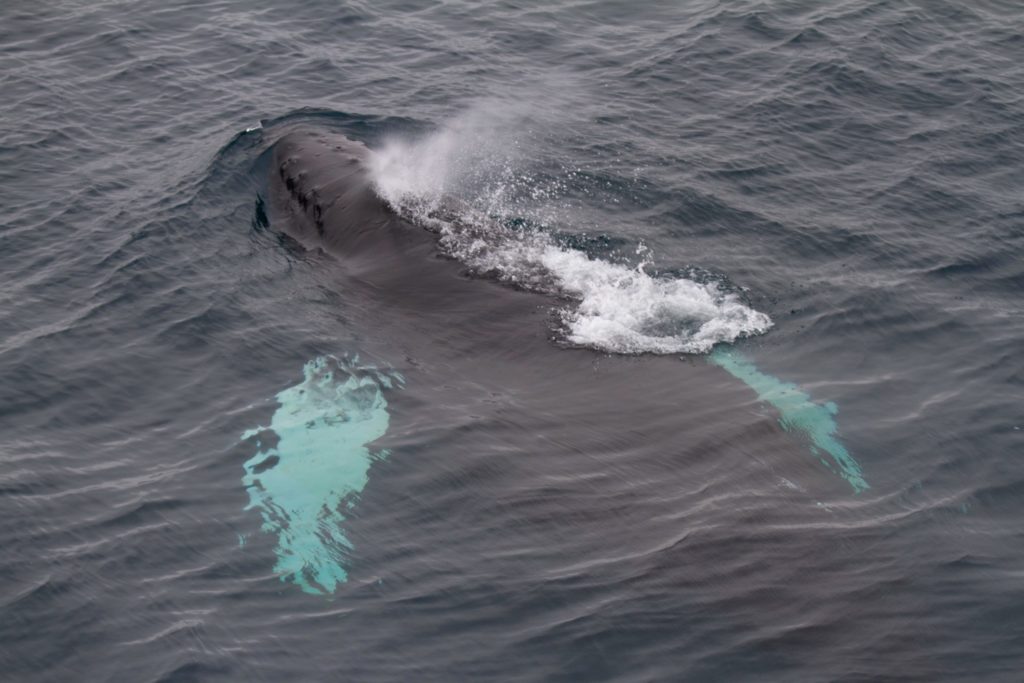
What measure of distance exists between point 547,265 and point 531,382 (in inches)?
130

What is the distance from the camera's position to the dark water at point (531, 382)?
519 inches

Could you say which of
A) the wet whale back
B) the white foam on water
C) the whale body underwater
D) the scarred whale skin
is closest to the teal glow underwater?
the whale body underwater

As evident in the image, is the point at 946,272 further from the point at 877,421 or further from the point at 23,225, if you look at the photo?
the point at 23,225

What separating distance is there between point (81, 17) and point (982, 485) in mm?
27448

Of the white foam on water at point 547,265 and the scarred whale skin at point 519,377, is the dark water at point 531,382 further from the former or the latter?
the white foam on water at point 547,265

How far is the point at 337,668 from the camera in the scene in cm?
1273

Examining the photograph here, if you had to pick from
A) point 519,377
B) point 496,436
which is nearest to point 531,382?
point 519,377

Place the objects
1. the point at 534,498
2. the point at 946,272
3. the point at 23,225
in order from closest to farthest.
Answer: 1. the point at 534,498
2. the point at 946,272
3. the point at 23,225

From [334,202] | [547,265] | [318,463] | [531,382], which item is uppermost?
[334,202]

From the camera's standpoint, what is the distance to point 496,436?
53.3ft

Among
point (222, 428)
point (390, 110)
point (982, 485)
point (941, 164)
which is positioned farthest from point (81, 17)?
point (982, 485)

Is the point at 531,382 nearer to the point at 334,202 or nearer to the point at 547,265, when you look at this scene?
the point at 547,265

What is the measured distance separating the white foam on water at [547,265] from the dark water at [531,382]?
212 millimetres

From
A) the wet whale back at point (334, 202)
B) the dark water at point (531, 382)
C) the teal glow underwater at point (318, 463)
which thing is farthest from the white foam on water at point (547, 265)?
the teal glow underwater at point (318, 463)
